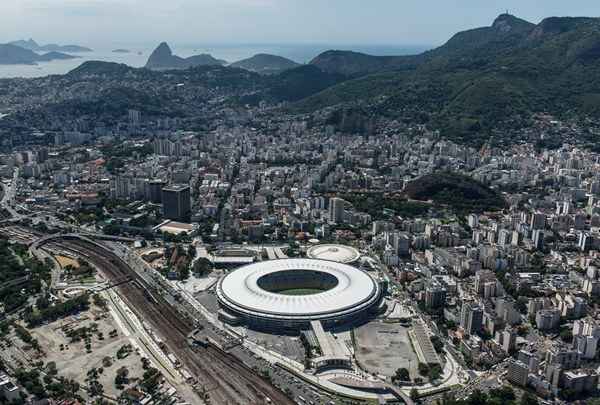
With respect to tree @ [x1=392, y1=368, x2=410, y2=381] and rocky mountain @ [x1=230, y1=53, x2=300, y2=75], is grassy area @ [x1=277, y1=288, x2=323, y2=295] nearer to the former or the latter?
tree @ [x1=392, y1=368, x2=410, y2=381]

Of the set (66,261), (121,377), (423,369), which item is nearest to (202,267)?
(66,261)

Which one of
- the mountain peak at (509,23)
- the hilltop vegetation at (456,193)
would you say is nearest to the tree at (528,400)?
the hilltop vegetation at (456,193)

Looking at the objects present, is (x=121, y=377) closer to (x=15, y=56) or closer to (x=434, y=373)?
(x=434, y=373)

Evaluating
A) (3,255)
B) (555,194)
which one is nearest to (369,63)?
(555,194)

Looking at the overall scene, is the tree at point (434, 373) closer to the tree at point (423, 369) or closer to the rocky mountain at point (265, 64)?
the tree at point (423, 369)

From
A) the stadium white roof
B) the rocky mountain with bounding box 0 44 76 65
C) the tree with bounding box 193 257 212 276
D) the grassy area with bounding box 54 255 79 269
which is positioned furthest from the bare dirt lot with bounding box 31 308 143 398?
the rocky mountain with bounding box 0 44 76 65

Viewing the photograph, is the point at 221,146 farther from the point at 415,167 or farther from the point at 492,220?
the point at 492,220
